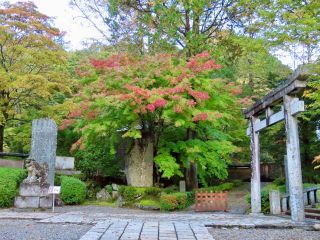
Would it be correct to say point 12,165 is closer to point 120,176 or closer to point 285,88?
point 120,176

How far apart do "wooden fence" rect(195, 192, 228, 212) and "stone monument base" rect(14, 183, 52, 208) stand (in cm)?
499

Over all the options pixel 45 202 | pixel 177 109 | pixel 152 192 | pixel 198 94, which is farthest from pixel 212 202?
pixel 45 202

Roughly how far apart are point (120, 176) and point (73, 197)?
12.5ft

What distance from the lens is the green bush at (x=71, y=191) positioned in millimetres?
12117

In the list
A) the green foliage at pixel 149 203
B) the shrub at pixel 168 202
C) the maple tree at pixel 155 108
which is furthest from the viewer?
the green foliage at pixel 149 203

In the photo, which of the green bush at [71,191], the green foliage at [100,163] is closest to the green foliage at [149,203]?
the green bush at [71,191]

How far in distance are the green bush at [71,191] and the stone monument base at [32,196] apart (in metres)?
2.16

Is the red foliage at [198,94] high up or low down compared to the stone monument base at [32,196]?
up

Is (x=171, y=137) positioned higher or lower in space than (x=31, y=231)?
higher

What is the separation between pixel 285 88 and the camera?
7816 millimetres

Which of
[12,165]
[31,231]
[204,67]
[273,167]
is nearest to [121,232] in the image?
[31,231]

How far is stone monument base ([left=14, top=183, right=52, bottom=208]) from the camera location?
971cm

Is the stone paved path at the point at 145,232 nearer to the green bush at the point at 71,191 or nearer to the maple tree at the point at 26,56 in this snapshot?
the green bush at the point at 71,191

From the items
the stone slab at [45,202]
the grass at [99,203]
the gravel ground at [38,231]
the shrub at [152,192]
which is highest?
the shrub at [152,192]
